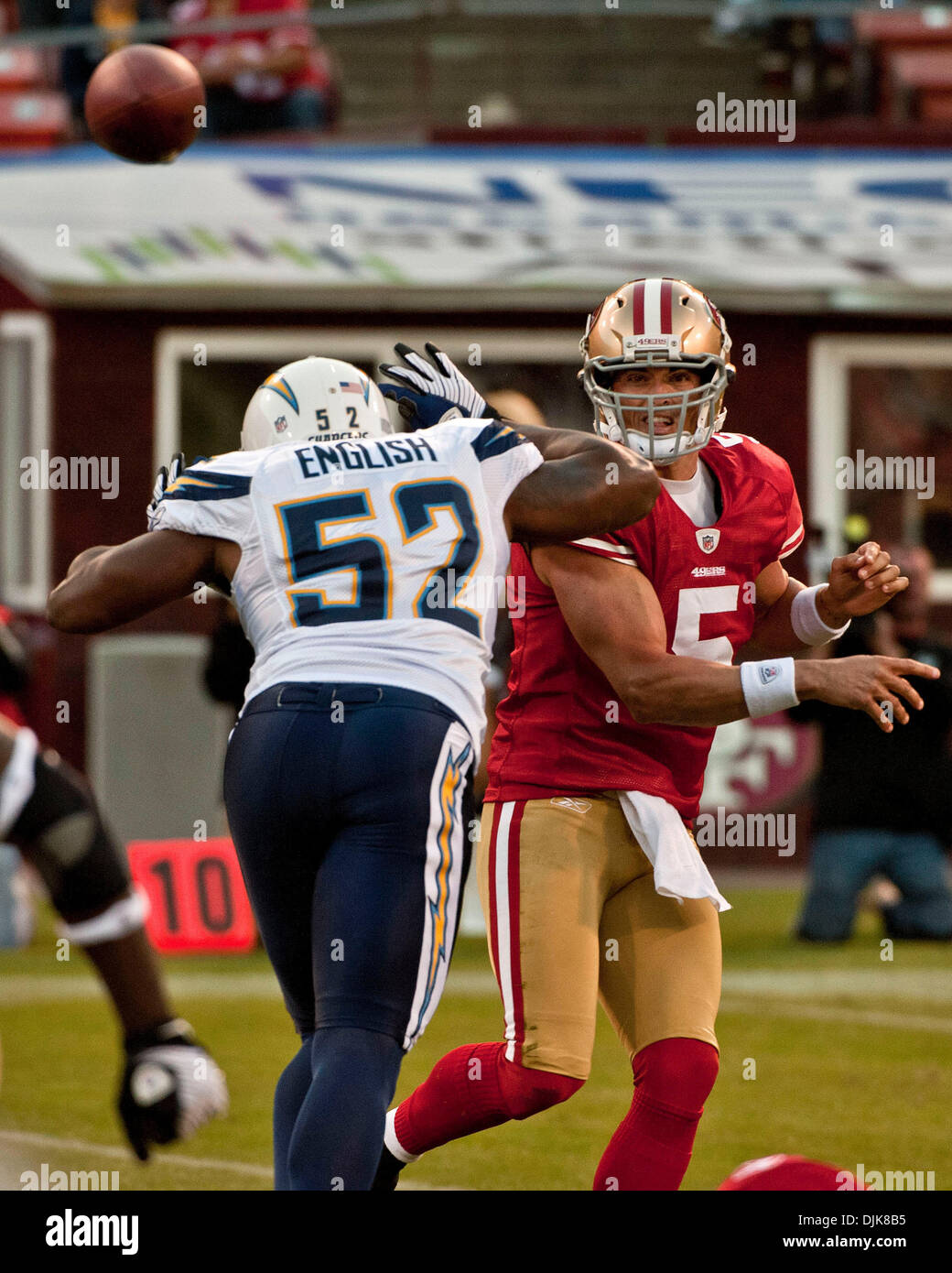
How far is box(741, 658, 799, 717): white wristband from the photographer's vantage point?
3703 mm

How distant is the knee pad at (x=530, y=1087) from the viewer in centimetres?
383

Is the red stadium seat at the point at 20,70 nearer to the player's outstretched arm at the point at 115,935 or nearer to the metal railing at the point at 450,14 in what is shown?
the metal railing at the point at 450,14

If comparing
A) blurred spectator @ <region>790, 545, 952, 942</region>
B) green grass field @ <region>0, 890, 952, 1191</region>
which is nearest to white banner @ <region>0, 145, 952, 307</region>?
blurred spectator @ <region>790, 545, 952, 942</region>

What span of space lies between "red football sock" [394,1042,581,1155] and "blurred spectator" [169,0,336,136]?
896 centimetres

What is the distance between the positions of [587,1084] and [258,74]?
7749 millimetres

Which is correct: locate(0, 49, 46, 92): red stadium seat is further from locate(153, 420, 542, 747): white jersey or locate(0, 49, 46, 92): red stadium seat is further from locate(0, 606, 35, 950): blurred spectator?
locate(153, 420, 542, 747): white jersey

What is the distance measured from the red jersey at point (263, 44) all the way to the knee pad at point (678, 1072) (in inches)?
364

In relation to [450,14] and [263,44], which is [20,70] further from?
A: [450,14]

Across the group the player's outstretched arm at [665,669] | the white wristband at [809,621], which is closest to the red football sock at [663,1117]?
the player's outstretched arm at [665,669]

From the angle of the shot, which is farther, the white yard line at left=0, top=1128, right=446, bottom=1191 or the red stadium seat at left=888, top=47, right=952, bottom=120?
the red stadium seat at left=888, top=47, right=952, bottom=120

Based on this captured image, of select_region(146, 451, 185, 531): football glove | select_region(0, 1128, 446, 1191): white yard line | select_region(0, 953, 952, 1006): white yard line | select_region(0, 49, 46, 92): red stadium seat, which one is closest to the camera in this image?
select_region(146, 451, 185, 531): football glove

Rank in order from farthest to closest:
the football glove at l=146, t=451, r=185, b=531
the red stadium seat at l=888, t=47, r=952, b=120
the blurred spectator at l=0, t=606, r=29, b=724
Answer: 1. the red stadium seat at l=888, t=47, r=952, b=120
2. the blurred spectator at l=0, t=606, r=29, b=724
3. the football glove at l=146, t=451, r=185, b=531
